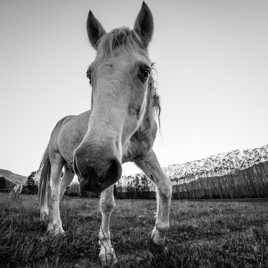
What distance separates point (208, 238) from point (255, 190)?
8.28 meters

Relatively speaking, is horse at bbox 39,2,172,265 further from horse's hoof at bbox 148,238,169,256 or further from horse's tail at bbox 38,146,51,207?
horse's tail at bbox 38,146,51,207

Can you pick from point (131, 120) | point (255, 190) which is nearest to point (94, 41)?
point (131, 120)

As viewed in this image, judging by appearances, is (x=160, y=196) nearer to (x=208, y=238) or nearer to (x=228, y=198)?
(x=208, y=238)

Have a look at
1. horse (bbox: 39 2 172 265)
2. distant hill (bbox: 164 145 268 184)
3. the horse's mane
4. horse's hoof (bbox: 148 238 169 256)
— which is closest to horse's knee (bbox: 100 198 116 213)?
horse (bbox: 39 2 172 265)

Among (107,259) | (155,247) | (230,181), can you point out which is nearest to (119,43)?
(107,259)

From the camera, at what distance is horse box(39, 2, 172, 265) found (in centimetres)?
145

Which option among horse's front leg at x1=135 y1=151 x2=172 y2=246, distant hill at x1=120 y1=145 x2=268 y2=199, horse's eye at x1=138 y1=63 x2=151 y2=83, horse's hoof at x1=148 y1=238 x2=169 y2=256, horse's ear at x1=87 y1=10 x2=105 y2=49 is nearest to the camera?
horse's eye at x1=138 y1=63 x2=151 y2=83

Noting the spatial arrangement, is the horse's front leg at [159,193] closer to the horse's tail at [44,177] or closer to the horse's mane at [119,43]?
the horse's mane at [119,43]

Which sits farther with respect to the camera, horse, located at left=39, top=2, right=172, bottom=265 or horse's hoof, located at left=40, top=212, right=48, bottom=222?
horse's hoof, located at left=40, top=212, right=48, bottom=222

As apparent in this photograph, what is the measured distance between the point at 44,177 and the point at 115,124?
4724 millimetres

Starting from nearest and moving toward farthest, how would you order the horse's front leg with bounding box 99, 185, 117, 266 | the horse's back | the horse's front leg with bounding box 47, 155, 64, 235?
the horse's front leg with bounding box 99, 185, 117, 266
the horse's front leg with bounding box 47, 155, 64, 235
the horse's back

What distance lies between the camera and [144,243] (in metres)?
3.19

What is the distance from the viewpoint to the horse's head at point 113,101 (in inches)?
56.1

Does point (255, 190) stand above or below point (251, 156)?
below
